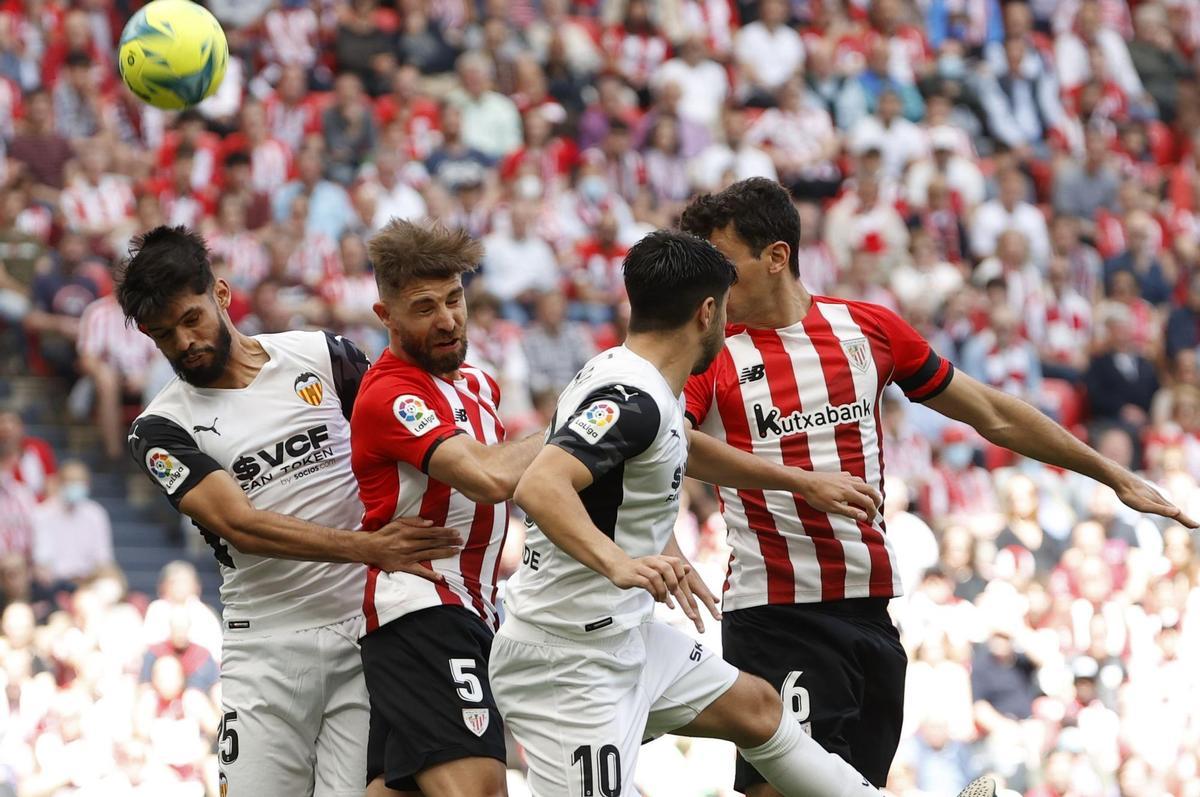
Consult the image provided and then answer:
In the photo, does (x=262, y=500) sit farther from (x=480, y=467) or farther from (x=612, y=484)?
(x=612, y=484)

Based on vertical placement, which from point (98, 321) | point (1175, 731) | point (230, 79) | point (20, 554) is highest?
point (230, 79)

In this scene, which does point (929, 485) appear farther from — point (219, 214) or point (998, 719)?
point (219, 214)

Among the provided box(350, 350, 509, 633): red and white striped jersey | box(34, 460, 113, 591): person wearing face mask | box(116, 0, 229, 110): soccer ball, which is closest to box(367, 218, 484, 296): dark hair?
box(350, 350, 509, 633): red and white striped jersey

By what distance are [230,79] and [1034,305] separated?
27.0ft

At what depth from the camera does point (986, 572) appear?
1352cm

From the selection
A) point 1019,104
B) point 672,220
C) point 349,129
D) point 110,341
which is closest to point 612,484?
point 110,341

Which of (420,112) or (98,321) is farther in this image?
(420,112)

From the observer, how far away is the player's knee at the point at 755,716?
19.9 ft

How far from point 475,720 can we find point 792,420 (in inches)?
65.1

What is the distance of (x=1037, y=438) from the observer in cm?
702

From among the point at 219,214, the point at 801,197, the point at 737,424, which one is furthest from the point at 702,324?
the point at 801,197

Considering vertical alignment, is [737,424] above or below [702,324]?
below

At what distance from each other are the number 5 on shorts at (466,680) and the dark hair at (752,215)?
70.5 inches

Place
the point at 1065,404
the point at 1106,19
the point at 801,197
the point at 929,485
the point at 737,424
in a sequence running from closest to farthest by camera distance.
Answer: the point at 737,424 < the point at 929,485 < the point at 1065,404 < the point at 801,197 < the point at 1106,19
